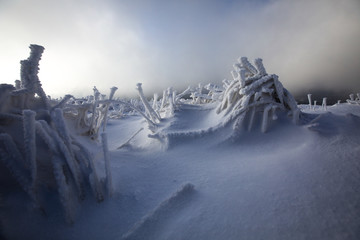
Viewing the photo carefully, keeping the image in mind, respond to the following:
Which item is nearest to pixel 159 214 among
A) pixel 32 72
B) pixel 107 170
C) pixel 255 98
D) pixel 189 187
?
pixel 189 187

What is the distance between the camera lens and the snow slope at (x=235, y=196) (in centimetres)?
134

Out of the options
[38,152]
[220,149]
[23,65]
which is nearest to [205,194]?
[220,149]

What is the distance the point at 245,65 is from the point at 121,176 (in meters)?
2.93

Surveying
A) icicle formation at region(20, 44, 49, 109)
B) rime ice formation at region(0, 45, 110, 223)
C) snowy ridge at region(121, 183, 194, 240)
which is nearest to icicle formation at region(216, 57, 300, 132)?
snowy ridge at region(121, 183, 194, 240)

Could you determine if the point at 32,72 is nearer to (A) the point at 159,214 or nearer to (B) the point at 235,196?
(A) the point at 159,214

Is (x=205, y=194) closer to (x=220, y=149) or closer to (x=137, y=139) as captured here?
(x=220, y=149)

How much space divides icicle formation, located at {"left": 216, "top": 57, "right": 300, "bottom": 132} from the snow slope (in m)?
0.41

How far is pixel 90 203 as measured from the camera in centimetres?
169

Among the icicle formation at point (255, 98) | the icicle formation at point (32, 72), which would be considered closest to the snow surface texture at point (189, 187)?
the icicle formation at point (32, 72)

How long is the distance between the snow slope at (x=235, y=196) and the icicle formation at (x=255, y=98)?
1.35 feet

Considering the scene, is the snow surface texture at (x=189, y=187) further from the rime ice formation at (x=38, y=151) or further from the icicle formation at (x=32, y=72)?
the icicle formation at (x=32, y=72)

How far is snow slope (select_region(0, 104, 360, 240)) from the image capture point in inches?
52.9

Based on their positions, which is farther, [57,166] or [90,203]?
[90,203]

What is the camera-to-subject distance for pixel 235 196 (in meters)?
1.66
